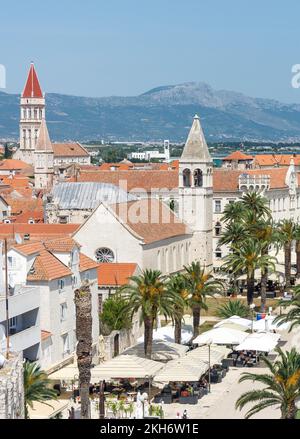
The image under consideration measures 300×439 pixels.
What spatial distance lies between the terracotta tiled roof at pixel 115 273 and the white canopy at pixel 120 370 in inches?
661

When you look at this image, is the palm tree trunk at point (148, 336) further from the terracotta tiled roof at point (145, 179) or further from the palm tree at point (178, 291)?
the terracotta tiled roof at point (145, 179)

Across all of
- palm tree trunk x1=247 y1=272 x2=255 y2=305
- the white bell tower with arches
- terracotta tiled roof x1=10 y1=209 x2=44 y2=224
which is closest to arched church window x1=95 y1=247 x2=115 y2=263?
palm tree trunk x1=247 y1=272 x2=255 y2=305

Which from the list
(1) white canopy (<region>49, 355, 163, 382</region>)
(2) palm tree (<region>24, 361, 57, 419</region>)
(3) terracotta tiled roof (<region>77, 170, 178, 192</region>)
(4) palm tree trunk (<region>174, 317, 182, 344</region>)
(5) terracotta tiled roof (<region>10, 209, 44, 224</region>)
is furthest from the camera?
(3) terracotta tiled roof (<region>77, 170, 178, 192</region>)

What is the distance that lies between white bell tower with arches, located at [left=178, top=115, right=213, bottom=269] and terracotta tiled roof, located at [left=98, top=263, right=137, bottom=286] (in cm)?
2163

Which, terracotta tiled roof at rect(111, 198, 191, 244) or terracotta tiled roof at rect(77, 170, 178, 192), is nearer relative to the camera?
terracotta tiled roof at rect(111, 198, 191, 244)

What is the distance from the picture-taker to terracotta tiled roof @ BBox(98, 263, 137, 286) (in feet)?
208

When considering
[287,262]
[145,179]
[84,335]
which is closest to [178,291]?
[84,335]

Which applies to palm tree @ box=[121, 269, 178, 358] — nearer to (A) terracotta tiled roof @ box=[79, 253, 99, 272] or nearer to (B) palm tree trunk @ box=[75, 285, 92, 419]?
(A) terracotta tiled roof @ box=[79, 253, 99, 272]

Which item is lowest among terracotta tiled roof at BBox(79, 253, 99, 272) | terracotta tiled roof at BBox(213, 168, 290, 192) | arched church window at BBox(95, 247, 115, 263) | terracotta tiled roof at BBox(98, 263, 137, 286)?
terracotta tiled roof at BBox(98, 263, 137, 286)

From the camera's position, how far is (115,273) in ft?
213

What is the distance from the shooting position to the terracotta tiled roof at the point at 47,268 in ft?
167

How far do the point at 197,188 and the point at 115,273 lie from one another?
25086 millimetres
